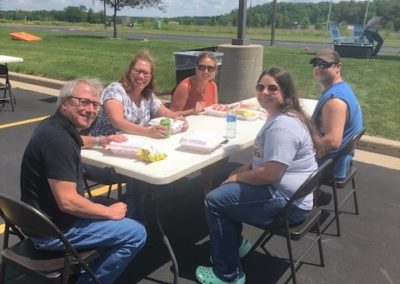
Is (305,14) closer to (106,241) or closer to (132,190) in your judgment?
(132,190)

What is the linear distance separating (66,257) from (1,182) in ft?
8.69

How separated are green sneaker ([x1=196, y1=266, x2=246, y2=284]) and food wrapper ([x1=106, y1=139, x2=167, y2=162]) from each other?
2.64ft

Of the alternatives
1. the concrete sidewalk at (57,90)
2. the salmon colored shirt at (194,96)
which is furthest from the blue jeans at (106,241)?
the concrete sidewalk at (57,90)

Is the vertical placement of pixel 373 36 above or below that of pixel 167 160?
above

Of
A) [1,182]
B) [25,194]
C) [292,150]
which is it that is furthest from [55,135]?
[1,182]

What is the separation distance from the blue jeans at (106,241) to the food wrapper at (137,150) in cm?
43

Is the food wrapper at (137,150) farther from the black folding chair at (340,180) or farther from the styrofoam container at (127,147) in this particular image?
the black folding chair at (340,180)

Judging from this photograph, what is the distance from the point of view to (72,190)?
6.97 ft

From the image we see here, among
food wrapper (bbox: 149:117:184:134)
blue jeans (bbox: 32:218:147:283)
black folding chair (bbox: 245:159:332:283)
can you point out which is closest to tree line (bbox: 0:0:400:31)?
food wrapper (bbox: 149:117:184:134)

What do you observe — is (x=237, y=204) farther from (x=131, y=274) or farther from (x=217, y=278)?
(x=131, y=274)

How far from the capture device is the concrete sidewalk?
5512 mm

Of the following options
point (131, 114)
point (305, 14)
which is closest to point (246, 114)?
point (131, 114)

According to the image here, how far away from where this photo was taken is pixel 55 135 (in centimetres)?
210

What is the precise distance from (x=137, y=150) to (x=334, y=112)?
4.75 feet
